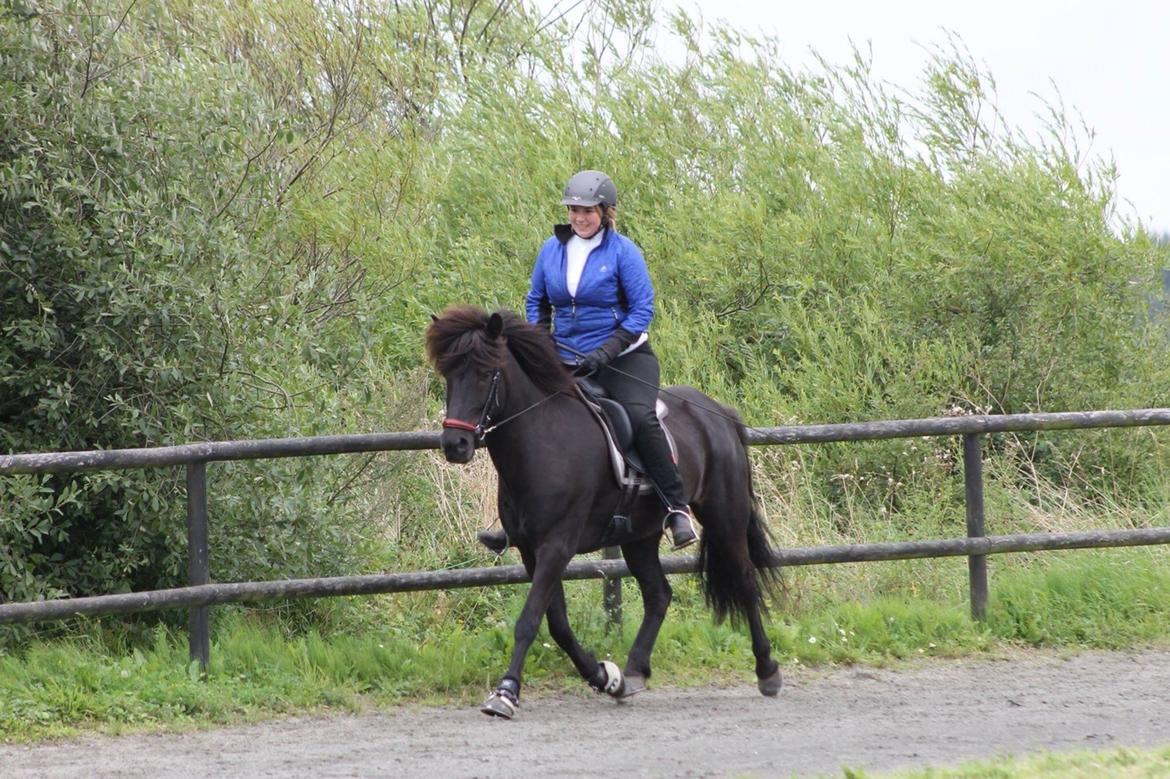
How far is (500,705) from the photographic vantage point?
644 centimetres

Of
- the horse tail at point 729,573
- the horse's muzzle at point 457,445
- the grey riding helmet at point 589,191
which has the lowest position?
the horse tail at point 729,573

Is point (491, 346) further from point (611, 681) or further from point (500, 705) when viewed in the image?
point (611, 681)

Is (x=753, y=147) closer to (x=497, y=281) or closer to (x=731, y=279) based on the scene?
(x=731, y=279)

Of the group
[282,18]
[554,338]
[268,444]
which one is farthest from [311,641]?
[282,18]

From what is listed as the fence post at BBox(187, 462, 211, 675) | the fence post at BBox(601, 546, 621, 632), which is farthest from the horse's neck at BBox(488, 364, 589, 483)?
the fence post at BBox(187, 462, 211, 675)

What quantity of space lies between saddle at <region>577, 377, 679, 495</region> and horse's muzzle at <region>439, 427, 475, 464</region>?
0.96 m

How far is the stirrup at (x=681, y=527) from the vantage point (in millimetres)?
6992

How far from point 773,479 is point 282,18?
31.1 ft

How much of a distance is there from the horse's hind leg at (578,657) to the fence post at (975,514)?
2.71 metres

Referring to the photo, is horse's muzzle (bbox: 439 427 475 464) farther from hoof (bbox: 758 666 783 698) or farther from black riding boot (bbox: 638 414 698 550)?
hoof (bbox: 758 666 783 698)

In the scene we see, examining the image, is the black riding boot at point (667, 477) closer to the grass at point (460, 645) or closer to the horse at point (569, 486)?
the horse at point (569, 486)

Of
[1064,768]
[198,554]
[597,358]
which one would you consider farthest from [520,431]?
[1064,768]

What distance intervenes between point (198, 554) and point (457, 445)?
186cm

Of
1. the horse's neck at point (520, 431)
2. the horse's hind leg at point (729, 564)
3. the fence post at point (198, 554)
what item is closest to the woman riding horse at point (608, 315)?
the horse's neck at point (520, 431)
